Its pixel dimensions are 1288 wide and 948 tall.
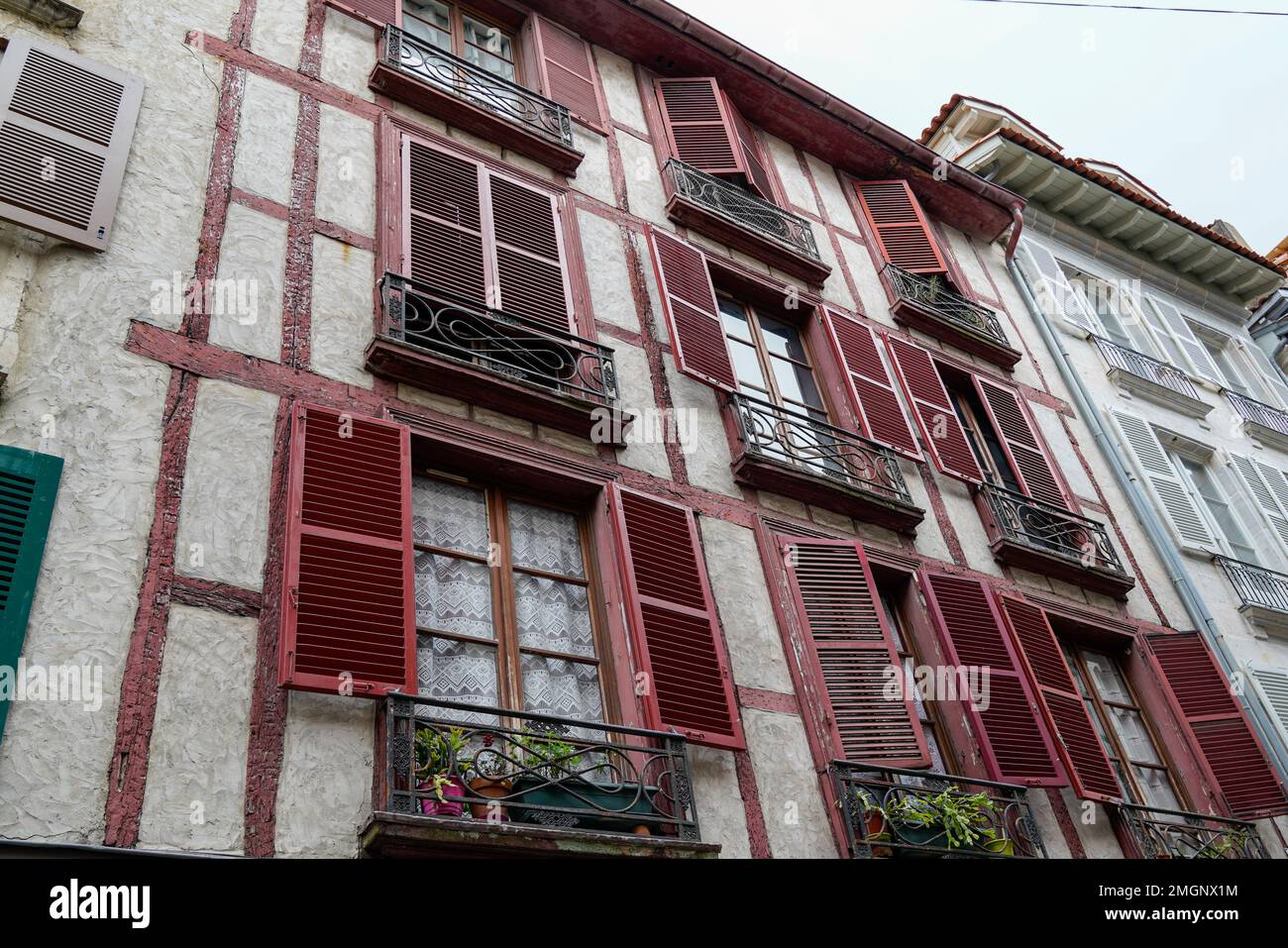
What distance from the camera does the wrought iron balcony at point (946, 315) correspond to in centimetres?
1109

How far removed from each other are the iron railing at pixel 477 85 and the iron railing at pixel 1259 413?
9.76 metres

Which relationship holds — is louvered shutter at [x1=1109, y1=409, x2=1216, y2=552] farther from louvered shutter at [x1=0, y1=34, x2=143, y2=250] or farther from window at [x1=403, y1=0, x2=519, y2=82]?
louvered shutter at [x1=0, y1=34, x2=143, y2=250]

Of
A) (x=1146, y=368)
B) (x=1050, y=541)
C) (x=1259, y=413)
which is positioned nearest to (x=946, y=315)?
(x=1050, y=541)

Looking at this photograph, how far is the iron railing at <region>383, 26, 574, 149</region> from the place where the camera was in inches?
344

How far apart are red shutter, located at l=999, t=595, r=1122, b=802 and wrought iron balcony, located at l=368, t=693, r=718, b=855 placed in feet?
11.4

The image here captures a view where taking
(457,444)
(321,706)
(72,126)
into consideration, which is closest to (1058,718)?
(457,444)

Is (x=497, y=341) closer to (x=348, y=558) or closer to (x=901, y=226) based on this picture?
(x=348, y=558)

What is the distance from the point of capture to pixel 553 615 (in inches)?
254

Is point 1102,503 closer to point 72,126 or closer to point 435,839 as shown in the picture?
point 435,839

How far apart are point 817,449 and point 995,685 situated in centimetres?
225

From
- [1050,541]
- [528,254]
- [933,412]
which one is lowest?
[1050,541]

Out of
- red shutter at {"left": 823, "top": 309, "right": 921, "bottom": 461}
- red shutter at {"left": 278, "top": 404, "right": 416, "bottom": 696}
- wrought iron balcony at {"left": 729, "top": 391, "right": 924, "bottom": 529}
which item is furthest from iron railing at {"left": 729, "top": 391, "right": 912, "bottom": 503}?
red shutter at {"left": 278, "top": 404, "right": 416, "bottom": 696}

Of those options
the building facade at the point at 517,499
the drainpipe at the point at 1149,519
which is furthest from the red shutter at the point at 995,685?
the drainpipe at the point at 1149,519

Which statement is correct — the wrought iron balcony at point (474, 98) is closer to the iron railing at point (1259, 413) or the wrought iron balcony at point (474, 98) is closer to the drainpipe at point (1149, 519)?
the drainpipe at point (1149, 519)
